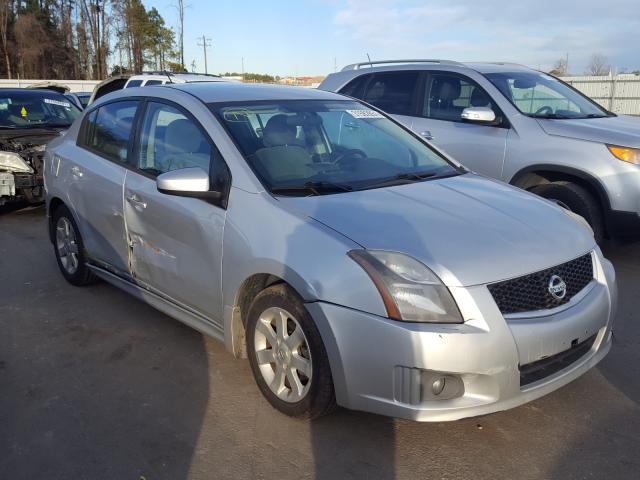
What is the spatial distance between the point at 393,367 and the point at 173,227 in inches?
67.4

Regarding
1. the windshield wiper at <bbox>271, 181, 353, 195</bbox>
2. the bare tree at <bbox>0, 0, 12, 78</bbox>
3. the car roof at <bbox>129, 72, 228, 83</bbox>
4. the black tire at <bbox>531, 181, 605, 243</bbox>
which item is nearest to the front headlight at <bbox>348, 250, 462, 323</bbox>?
the windshield wiper at <bbox>271, 181, 353, 195</bbox>

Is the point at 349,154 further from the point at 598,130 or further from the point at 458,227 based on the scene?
the point at 598,130

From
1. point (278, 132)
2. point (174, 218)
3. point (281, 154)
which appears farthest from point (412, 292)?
point (174, 218)

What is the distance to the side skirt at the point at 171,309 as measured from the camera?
11.7 ft

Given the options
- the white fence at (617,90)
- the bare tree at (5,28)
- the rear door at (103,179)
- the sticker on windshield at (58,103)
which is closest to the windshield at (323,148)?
the rear door at (103,179)

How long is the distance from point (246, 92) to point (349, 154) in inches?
33.8

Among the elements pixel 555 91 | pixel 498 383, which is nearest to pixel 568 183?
pixel 555 91

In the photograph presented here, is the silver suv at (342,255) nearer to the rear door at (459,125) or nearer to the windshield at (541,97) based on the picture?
the rear door at (459,125)

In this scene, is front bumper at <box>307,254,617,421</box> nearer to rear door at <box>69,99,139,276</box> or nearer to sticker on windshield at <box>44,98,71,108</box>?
rear door at <box>69,99,139,276</box>

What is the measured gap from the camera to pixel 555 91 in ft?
21.8

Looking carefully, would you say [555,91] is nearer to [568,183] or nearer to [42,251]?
[568,183]

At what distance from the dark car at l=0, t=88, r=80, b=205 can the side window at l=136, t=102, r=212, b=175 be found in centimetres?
448

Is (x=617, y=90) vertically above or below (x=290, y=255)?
above

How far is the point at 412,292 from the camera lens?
264 centimetres
